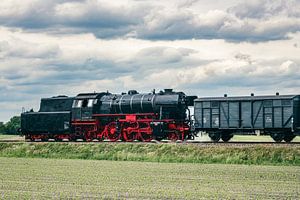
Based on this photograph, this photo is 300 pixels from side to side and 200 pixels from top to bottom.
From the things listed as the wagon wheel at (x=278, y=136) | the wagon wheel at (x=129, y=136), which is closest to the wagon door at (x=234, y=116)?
the wagon wheel at (x=278, y=136)

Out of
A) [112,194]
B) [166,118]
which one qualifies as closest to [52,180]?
[112,194]

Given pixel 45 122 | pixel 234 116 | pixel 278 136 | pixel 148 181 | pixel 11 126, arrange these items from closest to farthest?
pixel 148 181
pixel 278 136
pixel 234 116
pixel 45 122
pixel 11 126

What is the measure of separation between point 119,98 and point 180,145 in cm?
1038

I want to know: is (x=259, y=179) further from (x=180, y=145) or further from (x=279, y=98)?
(x=279, y=98)

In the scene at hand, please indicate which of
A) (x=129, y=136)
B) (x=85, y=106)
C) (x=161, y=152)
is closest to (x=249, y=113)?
(x=161, y=152)

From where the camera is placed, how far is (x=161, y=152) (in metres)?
39.8

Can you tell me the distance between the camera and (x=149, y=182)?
25047 millimetres

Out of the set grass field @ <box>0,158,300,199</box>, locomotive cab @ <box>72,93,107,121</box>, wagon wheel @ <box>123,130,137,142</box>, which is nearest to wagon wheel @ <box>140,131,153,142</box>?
wagon wheel @ <box>123,130,137,142</box>

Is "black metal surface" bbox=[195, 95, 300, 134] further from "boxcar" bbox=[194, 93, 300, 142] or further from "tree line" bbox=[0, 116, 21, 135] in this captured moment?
"tree line" bbox=[0, 116, 21, 135]

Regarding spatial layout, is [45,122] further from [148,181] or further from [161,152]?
[148,181]

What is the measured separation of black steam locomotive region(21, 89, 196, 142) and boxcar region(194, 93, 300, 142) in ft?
4.95

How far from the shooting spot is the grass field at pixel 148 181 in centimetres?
2062

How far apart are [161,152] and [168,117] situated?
6.46m

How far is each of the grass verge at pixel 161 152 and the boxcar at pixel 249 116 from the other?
6716 millimetres
